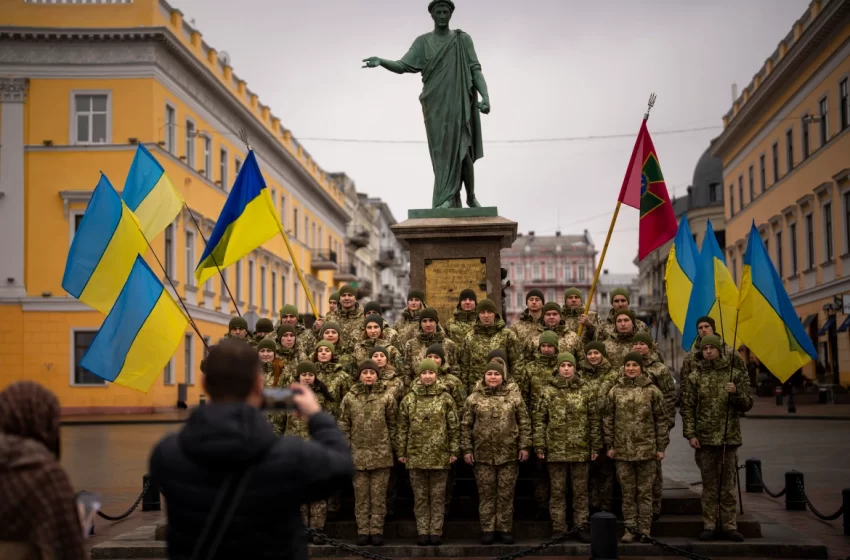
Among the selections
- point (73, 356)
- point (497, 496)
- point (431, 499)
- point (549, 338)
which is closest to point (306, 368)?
point (431, 499)

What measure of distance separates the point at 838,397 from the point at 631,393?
2482cm

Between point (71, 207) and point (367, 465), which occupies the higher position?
point (71, 207)

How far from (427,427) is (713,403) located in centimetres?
269

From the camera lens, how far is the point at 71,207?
32281 millimetres

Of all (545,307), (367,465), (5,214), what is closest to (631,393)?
(545,307)

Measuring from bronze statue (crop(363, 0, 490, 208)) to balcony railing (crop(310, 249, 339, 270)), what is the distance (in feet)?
149

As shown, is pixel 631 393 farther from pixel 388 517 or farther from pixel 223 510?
→ pixel 223 510

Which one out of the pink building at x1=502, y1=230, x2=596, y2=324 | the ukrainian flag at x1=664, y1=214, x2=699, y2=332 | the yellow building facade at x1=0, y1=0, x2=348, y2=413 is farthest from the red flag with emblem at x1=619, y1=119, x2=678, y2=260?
the pink building at x1=502, y1=230, x2=596, y2=324

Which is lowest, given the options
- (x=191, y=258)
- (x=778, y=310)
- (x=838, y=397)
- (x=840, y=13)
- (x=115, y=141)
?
(x=838, y=397)

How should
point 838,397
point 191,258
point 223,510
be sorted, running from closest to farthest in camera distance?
point 223,510
point 838,397
point 191,258

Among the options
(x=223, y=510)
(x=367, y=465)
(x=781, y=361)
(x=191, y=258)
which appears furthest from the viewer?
(x=191, y=258)

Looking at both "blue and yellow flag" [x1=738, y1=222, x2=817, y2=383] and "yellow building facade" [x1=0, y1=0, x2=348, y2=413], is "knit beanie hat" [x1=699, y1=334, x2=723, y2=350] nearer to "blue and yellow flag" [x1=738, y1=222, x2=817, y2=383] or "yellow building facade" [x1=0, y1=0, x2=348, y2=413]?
"blue and yellow flag" [x1=738, y1=222, x2=817, y2=383]

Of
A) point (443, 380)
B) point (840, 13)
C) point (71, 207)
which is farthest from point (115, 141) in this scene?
point (443, 380)

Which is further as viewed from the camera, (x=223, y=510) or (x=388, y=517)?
(x=388, y=517)
